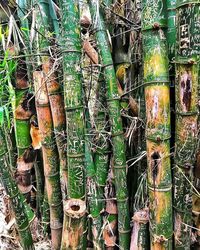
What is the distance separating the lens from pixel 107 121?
1507 mm

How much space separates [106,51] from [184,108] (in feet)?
1.62

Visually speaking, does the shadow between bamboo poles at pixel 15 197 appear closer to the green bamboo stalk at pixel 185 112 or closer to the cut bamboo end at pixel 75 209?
the cut bamboo end at pixel 75 209

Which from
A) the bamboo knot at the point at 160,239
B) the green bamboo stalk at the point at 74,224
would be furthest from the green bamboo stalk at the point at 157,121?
the green bamboo stalk at the point at 74,224

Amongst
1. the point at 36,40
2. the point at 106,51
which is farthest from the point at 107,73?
the point at 36,40

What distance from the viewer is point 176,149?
120 cm

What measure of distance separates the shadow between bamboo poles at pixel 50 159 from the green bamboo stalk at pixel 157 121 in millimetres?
582

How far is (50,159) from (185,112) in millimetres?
803

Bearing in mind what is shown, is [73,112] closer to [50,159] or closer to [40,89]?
[40,89]

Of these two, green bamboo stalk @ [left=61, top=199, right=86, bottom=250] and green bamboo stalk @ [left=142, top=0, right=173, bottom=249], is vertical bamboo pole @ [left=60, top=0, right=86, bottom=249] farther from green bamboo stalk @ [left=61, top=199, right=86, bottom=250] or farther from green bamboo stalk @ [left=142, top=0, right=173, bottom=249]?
green bamboo stalk @ [left=142, top=0, right=173, bottom=249]

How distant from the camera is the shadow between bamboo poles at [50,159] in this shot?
150cm

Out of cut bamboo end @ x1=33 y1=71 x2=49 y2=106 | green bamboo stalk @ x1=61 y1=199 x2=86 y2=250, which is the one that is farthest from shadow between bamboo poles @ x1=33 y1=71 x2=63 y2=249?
green bamboo stalk @ x1=61 y1=199 x2=86 y2=250

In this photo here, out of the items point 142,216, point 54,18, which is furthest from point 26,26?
point 142,216

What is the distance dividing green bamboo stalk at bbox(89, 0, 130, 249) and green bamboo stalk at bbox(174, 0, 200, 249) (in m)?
0.28

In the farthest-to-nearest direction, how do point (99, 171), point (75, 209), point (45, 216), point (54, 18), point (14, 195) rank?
point (45, 216)
point (99, 171)
point (54, 18)
point (14, 195)
point (75, 209)
